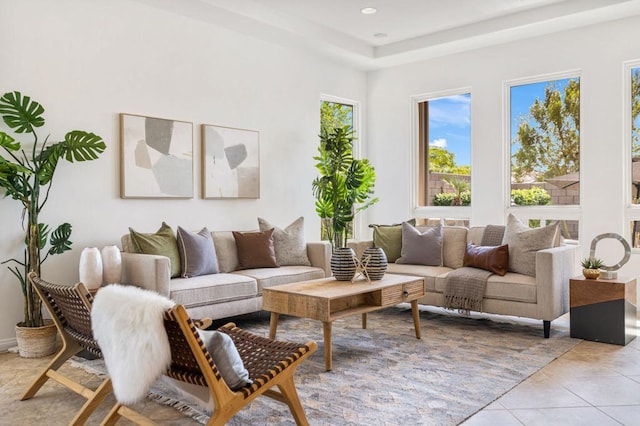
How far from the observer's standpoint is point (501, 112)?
6223mm

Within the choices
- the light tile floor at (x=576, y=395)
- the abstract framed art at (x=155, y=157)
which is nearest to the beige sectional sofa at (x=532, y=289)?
the light tile floor at (x=576, y=395)

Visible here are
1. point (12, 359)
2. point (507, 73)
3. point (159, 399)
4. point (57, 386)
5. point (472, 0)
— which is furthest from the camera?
point (507, 73)

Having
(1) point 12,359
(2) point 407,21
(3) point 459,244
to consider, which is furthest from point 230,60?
(1) point 12,359

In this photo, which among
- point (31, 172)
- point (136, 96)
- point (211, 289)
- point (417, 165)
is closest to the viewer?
point (31, 172)

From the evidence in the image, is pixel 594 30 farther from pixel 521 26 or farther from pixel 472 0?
pixel 472 0

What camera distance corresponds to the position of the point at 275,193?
20.2ft

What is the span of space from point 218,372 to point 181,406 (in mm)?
969

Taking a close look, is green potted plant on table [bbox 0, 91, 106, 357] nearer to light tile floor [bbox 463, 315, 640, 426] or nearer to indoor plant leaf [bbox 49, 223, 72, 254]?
indoor plant leaf [bbox 49, 223, 72, 254]

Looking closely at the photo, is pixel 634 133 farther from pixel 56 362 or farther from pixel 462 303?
pixel 56 362

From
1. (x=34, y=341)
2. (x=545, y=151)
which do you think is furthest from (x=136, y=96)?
(x=545, y=151)

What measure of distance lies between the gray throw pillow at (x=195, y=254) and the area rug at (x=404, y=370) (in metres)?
→ 0.67

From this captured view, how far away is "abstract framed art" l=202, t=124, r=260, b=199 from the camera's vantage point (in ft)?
17.7

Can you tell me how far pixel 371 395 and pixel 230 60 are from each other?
3.97 m

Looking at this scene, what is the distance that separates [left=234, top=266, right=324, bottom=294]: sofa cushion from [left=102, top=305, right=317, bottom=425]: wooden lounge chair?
2054mm
